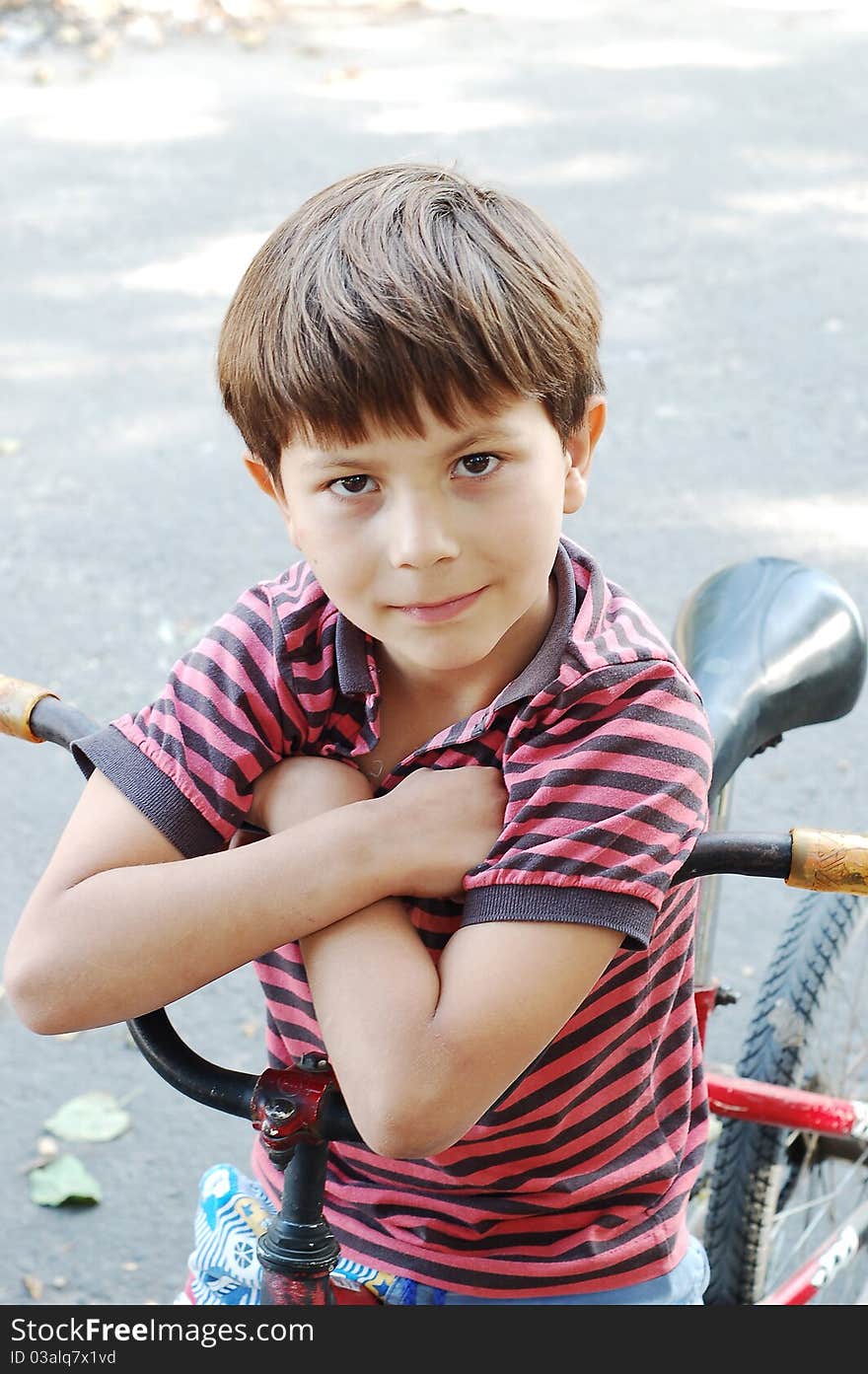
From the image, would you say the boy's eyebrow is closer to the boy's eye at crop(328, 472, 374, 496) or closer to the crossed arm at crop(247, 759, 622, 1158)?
the boy's eye at crop(328, 472, 374, 496)

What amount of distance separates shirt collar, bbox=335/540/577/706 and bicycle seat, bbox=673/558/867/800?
323 mm

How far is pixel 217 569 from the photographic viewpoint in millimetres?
4148

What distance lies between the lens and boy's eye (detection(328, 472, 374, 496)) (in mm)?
1224

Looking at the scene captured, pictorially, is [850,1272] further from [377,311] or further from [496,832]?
[377,311]

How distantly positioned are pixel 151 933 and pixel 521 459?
444 mm

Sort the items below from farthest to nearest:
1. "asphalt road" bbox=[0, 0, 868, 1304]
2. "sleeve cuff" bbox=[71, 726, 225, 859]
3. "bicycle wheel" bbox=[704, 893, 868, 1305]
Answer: "asphalt road" bbox=[0, 0, 868, 1304] → "bicycle wheel" bbox=[704, 893, 868, 1305] → "sleeve cuff" bbox=[71, 726, 225, 859]

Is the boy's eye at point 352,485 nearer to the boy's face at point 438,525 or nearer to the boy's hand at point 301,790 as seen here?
the boy's face at point 438,525

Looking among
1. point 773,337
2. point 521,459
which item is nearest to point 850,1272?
point 521,459

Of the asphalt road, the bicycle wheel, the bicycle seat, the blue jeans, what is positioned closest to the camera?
the blue jeans

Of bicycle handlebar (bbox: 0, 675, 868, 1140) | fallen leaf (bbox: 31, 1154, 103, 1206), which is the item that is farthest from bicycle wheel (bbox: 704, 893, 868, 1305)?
fallen leaf (bbox: 31, 1154, 103, 1206)

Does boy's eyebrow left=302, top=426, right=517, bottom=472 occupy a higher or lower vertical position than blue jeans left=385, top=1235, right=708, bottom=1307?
higher

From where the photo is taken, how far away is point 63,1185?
2635 millimetres

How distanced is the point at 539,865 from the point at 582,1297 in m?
0.44

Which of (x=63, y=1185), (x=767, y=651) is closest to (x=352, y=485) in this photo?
(x=767, y=651)
